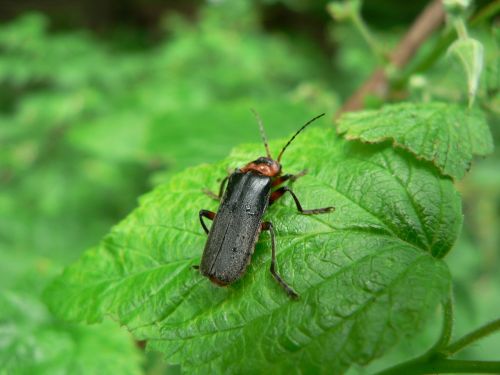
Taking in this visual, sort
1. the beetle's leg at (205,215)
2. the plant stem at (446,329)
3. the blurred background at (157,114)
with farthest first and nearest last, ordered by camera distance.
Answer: the blurred background at (157,114), the beetle's leg at (205,215), the plant stem at (446,329)

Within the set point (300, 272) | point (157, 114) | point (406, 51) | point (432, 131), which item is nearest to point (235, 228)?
point (300, 272)

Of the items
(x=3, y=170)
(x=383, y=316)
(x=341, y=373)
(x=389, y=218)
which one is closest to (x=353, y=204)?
(x=389, y=218)

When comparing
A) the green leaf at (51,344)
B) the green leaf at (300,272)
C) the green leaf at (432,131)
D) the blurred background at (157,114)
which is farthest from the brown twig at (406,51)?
the green leaf at (51,344)

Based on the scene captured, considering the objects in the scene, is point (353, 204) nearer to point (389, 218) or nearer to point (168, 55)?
point (389, 218)

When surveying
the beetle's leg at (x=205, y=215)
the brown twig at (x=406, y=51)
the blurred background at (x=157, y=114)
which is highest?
the blurred background at (x=157, y=114)

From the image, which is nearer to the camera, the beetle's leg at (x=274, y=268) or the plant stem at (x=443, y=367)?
the plant stem at (x=443, y=367)

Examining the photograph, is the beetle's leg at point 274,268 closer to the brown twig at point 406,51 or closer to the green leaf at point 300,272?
the green leaf at point 300,272

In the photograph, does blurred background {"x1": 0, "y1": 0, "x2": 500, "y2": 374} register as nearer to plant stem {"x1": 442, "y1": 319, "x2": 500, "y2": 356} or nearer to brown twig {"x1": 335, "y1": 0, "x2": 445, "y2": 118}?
brown twig {"x1": 335, "y1": 0, "x2": 445, "y2": 118}
